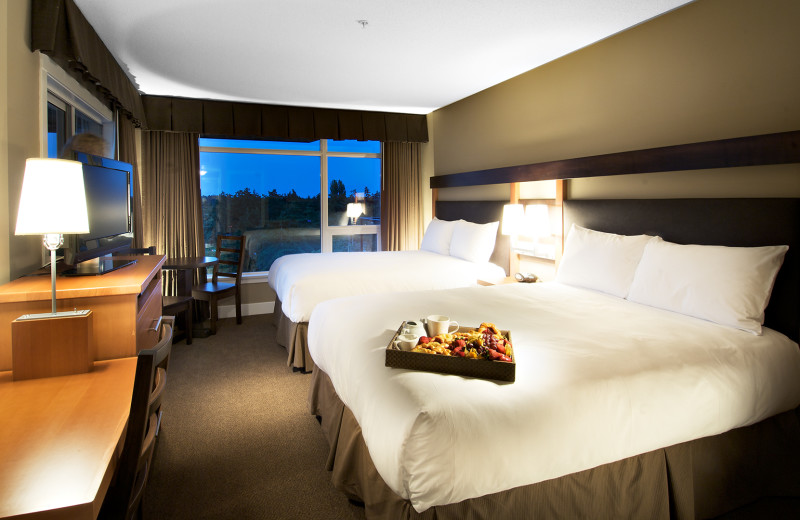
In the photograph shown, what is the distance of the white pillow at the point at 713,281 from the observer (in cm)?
215

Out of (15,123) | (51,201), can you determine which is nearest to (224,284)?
(15,123)

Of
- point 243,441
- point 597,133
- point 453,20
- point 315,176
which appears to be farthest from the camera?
point 315,176

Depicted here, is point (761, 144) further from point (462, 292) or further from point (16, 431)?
point (16, 431)

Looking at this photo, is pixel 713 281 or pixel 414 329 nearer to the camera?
pixel 414 329

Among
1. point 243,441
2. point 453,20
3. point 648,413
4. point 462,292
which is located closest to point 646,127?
point 453,20

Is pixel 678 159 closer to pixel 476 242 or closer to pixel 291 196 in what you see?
pixel 476 242

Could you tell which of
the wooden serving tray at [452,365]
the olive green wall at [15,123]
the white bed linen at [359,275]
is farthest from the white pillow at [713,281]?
the olive green wall at [15,123]

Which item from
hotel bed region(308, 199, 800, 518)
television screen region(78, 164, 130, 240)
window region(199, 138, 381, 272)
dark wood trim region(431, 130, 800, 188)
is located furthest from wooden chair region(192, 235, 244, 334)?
dark wood trim region(431, 130, 800, 188)

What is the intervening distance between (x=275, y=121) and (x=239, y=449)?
407 cm

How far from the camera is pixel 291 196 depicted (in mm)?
6219

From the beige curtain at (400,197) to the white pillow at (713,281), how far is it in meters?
3.86

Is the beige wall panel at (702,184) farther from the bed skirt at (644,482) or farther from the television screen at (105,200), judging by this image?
the television screen at (105,200)

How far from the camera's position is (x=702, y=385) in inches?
67.9

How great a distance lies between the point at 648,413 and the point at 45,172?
240 cm
